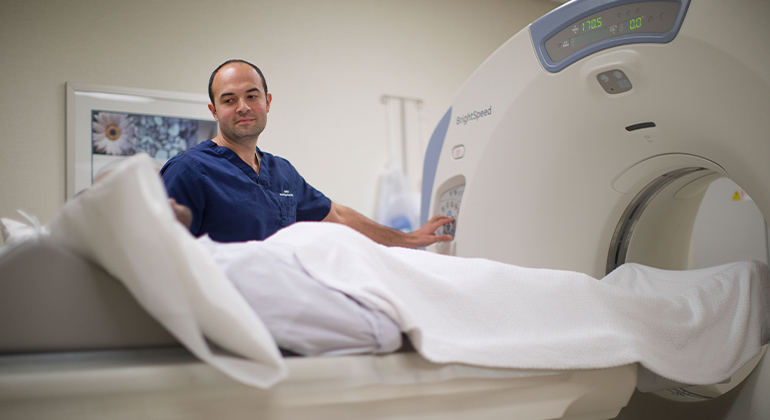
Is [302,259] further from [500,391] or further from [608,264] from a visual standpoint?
[608,264]

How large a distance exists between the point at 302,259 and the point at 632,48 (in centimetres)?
81

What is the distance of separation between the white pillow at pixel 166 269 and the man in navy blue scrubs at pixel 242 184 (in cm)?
80

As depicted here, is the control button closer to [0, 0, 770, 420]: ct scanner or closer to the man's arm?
[0, 0, 770, 420]: ct scanner

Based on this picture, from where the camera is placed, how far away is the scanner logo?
4.42 feet

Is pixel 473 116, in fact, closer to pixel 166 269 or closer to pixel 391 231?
pixel 391 231

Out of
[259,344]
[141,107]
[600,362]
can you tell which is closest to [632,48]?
[600,362]

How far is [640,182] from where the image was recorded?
47.9 inches

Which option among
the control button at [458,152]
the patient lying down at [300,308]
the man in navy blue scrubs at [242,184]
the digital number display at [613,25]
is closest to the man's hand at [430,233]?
the man in navy blue scrubs at [242,184]

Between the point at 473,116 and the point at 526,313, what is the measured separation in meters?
0.75

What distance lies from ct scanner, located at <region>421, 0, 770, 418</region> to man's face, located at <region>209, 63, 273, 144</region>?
0.57m

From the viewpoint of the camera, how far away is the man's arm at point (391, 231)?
4.89 feet

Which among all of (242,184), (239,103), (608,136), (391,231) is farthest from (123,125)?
(608,136)

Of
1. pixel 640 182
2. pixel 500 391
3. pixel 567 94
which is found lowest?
pixel 500 391

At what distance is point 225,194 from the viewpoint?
1.41m
